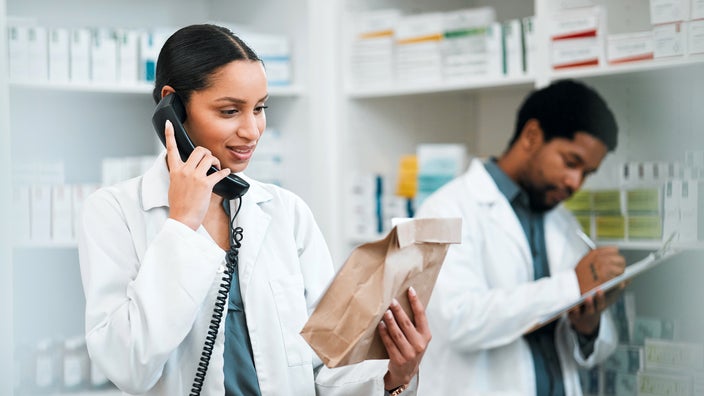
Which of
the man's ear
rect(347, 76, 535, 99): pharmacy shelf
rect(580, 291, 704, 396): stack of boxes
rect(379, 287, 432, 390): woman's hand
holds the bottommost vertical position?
rect(580, 291, 704, 396): stack of boxes

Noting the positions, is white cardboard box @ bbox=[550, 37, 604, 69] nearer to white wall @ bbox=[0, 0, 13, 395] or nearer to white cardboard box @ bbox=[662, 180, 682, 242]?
white cardboard box @ bbox=[662, 180, 682, 242]

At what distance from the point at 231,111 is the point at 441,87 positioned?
1.59 m

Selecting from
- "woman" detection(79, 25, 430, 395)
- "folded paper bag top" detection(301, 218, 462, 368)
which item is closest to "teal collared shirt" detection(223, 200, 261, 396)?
"woman" detection(79, 25, 430, 395)

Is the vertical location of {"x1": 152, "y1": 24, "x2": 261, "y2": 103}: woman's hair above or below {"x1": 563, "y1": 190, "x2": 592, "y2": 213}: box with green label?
above

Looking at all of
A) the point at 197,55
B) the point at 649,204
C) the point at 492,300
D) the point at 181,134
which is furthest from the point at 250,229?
the point at 649,204

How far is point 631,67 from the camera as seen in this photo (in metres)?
2.40

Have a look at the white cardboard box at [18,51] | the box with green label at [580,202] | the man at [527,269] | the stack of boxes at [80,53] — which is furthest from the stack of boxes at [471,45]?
the white cardboard box at [18,51]

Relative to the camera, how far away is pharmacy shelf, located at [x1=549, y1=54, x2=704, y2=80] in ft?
7.45

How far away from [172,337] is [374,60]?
1.94 m

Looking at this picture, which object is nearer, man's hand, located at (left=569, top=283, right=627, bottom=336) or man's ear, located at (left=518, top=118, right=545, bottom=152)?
man's hand, located at (left=569, top=283, right=627, bottom=336)

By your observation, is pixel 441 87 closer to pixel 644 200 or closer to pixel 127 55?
pixel 644 200

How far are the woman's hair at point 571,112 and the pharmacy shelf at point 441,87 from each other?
9.4 inches

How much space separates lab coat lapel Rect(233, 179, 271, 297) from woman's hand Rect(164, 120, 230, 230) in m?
0.10

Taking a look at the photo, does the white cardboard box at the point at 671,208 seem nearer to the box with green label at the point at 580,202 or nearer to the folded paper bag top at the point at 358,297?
the box with green label at the point at 580,202
